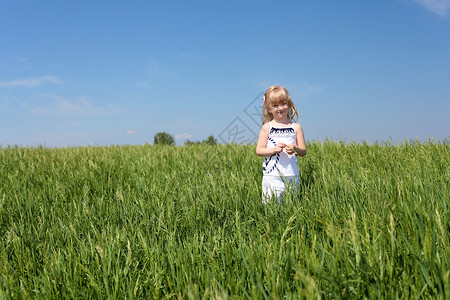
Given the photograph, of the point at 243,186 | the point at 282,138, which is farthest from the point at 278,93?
the point at 243,186

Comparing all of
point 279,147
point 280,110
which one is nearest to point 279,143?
point 279,147

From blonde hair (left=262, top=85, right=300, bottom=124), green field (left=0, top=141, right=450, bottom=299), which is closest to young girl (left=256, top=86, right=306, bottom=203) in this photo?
blonde hair (left=262, top=85, right=300, bottom=124)

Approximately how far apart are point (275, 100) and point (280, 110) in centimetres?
13

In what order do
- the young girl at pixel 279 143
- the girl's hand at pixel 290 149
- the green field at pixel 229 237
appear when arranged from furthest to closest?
the young girl at pixel 279 143, the girl's hand at pixel 290 149, the green field at pixel 229 237

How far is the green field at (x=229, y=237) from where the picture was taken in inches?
65.3

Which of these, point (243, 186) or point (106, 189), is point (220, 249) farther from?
point (106, 189)

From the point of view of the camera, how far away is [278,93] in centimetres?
357

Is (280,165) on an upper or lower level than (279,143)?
lower

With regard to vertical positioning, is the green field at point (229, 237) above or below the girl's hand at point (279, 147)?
below

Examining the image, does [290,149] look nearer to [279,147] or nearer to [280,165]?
[279,147]

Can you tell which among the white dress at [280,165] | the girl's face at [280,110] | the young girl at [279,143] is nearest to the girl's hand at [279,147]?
the young girl at [279,143]

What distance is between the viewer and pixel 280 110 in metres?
3.61

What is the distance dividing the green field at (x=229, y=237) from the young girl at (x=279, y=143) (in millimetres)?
290

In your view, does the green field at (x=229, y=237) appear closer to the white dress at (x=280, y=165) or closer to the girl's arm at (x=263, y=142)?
the white dress at (x=280, y=165)
